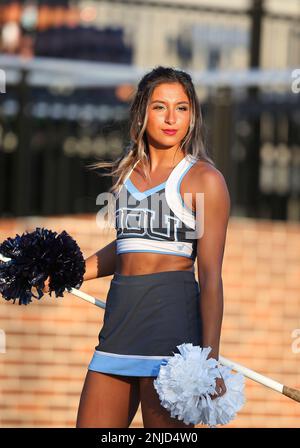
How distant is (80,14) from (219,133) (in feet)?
8.11

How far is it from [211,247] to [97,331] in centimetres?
363

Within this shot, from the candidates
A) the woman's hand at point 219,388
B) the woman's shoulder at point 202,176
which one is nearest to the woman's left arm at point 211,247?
the woman's shoulder at point 202,176

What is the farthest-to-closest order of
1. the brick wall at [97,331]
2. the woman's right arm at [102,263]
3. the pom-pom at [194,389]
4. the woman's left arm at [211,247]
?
1. the brick wall at [97,331]
2. the woman's right arm at [102,263]
3. the woman's left arm at [211,247]
4. the pom-pom at [194,389]

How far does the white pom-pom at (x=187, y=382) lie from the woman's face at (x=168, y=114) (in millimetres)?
877

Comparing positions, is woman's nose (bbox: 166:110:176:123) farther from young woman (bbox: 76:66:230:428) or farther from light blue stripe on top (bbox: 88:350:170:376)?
light blue stripe on top (bbox: 88:350:170:376)

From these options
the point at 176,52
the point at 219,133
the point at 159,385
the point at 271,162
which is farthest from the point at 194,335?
the point at 176,52

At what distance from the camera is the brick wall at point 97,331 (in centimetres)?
793

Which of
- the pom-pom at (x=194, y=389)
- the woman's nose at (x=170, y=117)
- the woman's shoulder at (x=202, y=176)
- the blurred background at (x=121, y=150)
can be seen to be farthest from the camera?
the blurred background at (x=121, y=150)

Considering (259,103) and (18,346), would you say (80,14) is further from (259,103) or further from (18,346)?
(18,346)

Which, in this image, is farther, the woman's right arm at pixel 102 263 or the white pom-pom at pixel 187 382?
the woman's right arm at pixel 102 263

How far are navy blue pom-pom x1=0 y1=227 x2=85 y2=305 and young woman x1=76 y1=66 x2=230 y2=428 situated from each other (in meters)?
0.25

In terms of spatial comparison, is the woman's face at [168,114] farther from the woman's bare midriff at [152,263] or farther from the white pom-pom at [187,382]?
the white pom-pom at [187,382]

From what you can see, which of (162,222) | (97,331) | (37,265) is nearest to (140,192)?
(162,222)

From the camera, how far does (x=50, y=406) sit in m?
7.89
